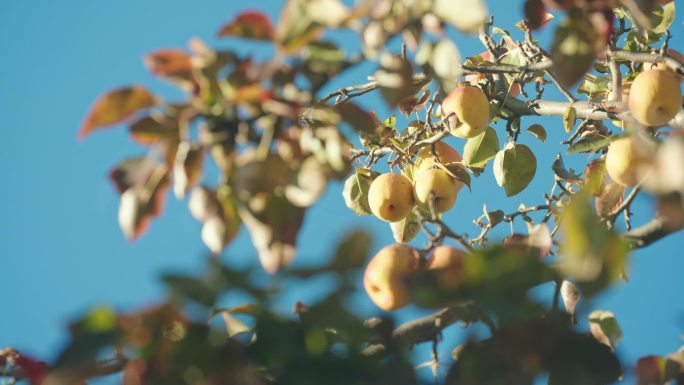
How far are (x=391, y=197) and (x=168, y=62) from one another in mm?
867

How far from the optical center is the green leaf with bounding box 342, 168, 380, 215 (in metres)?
2.19

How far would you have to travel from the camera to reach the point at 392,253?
1432 mm

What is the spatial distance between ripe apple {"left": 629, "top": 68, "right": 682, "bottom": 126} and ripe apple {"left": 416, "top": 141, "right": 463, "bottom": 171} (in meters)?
0.53

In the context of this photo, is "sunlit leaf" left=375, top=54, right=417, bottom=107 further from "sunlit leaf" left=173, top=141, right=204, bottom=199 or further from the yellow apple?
the yellow apple

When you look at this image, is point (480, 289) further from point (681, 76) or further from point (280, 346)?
point (681, 76)

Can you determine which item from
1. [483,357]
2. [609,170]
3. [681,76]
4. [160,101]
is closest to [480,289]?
[483,357]

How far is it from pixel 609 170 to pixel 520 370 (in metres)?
0.76

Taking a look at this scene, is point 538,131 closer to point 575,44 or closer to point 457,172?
point 457,172

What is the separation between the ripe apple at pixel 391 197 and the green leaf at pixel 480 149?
0.28 metres

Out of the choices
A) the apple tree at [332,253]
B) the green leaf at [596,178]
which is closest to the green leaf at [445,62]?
the apple tree at [332,253]

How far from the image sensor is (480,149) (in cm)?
221

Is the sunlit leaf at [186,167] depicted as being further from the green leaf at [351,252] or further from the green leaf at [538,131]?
the green leaf at [538,131]

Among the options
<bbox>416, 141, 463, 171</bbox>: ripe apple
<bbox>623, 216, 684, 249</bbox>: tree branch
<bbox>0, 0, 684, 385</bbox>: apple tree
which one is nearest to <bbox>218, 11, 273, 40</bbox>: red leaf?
<bbox>0, 0, 684, 385</bbox>: apple tree

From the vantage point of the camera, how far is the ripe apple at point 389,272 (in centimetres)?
138
